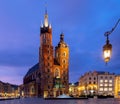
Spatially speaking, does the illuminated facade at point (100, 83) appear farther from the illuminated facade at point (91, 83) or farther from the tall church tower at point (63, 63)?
the tall church tower at point (63, 63)

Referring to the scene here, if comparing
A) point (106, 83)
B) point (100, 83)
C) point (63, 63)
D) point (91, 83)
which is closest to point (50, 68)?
point (63, 63)

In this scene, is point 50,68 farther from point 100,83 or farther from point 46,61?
point 100,83

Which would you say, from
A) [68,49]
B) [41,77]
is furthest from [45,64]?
[68,49]

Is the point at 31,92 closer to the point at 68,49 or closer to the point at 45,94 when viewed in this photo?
the point at 45,94

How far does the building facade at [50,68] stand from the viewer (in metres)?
156

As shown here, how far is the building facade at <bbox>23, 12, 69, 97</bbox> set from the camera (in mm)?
156375

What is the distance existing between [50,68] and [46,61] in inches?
162

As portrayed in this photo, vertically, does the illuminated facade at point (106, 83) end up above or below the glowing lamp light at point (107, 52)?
below

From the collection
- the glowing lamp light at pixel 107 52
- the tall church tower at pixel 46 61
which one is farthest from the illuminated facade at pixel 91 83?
the glowing lamp light at pixel 107 52

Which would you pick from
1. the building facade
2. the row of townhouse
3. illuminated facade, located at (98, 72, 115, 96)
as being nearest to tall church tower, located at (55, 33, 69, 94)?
the building facade

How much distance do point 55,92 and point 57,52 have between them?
23.4m

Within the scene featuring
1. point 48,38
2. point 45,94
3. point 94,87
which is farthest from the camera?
point 94,87

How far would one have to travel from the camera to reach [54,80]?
160 meters

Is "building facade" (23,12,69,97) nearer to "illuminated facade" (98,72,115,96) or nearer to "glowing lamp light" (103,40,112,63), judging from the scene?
"illuminated facade" (98,72,115,96)
